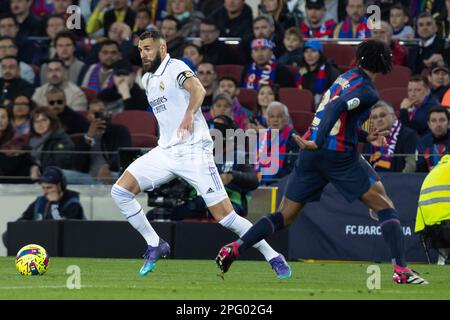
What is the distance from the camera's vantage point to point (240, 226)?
1155 cm

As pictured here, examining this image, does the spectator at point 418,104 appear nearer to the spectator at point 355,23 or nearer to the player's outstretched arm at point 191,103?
the spectator at point 355,23

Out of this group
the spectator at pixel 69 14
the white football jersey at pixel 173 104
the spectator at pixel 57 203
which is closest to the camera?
the white football jersey at pixel 173 104

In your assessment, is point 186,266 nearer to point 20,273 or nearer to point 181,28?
point 20,273

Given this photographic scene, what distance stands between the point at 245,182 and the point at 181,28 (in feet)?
20.4

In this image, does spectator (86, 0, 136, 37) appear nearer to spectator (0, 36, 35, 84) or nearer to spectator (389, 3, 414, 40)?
spectator (0, 36, 35, 84)

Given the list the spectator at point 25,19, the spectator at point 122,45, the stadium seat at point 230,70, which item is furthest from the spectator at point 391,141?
the spectator at point 25,19

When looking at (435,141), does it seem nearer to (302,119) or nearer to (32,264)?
(302,119)

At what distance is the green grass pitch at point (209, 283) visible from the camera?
9.41 meters

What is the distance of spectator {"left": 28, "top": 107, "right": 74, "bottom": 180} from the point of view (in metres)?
16.9

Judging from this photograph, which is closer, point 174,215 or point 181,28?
point 174,215

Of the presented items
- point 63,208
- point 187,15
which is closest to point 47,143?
point 63,208

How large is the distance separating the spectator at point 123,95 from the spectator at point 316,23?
10.1ft

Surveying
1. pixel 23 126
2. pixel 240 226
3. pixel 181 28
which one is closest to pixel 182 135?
pixel 240 226

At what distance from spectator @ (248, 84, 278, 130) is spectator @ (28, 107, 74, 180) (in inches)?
102
